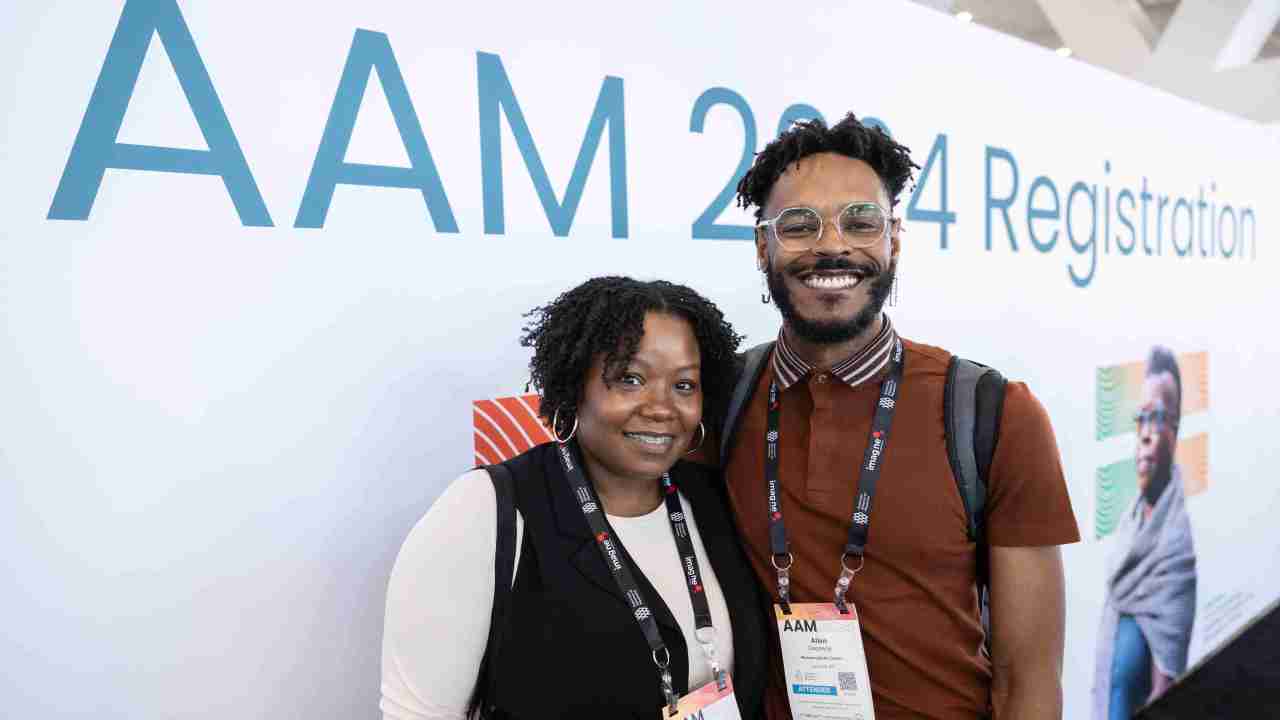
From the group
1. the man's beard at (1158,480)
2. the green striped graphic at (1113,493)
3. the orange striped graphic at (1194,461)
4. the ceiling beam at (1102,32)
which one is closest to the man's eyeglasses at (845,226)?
the green striped graphic at (1113,493)

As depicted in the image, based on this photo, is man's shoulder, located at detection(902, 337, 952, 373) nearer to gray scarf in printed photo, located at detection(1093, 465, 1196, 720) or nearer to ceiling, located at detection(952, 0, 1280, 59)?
gray scarf in printed photo, located at detection(1093, 465, 1196, 720)

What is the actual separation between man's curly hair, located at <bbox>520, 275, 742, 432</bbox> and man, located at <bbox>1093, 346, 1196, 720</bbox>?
285 cm

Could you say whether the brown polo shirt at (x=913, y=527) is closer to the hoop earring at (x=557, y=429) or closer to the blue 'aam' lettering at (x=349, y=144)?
the hoop earring at (x=557, y=429)

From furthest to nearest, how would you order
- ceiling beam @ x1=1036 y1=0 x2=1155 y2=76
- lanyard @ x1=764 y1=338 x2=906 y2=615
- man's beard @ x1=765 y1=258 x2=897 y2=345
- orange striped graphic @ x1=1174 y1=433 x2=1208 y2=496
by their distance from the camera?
ceiling beam @ x1=1036 y1=0 x2=1155 y2=76 → orange striped graphic @ x1=1174 y1=433 x2=1208 y2=496 → man's beard @ x1=765 y1=258 x2=897 y2=345 → lanyard @ x1=764 y1=338 x2=906 y2=615

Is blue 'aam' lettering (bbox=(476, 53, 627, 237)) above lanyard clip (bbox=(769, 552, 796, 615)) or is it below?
above

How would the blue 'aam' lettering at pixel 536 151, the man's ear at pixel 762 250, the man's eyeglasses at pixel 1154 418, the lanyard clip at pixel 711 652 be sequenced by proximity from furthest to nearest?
the man's eyeglasses at pixel 1154 418
the blue 'aam' lettering at pixel 536 151
the man's ear at pixel 762 250
the lanyard clip at pixel 711 652

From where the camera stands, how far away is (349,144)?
1.56 meters

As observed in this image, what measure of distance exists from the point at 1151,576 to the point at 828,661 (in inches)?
119

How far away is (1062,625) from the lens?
4.71 ft

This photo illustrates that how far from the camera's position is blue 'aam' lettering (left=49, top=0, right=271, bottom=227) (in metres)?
1.30

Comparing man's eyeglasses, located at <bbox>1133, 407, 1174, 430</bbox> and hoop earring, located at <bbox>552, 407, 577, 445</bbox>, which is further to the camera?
man's eyeglasses, located at <bbox>1133, 407, 1174, 430</bbox>

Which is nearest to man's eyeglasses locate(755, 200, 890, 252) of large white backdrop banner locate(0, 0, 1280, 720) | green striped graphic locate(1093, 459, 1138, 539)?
large white backdrop banner locate(0, 0, 1280, 720)

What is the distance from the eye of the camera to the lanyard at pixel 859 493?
4.55 ft

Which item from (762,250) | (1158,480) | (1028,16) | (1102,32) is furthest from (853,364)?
(1028,16)
